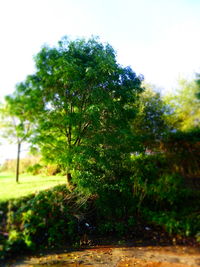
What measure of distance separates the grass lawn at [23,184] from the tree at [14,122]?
1.38 m

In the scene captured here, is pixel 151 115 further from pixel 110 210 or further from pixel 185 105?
pixel 110 210

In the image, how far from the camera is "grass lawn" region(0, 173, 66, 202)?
670 centimetres

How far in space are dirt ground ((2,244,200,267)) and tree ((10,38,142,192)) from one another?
2.44 m

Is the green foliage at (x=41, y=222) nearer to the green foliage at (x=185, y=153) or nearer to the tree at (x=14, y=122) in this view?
the tree at (x=14, y=122)

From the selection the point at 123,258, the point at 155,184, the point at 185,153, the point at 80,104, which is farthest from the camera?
the point at 185,153

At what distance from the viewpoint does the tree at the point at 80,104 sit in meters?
6.69

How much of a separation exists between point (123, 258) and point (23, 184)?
479 cm

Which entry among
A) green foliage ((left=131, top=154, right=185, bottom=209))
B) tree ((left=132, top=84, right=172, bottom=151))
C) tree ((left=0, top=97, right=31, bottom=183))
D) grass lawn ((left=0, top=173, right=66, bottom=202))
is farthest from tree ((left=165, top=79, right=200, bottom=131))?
tree ((left=0, top=97, right=31, bottom=183))

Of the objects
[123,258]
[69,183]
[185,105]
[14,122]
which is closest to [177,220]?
[123,258]

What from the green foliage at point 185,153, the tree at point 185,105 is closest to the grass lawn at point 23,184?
the green foliage at point 185,153

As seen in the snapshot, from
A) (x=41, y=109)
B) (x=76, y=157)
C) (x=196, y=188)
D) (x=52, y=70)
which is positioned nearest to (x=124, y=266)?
(x=76, y=157)

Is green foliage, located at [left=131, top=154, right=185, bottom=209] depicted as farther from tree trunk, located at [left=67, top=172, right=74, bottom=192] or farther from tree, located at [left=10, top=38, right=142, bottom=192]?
tree trunk, located at [left=67, top=172, right=74, bottom=192]

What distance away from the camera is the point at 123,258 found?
16.9 feet

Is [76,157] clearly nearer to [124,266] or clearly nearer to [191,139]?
[124,266]
